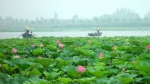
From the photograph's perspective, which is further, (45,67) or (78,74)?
(45,67)

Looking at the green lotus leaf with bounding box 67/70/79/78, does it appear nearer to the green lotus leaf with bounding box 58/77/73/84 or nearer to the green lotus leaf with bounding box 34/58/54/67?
the green lotus leaf with bounding box 58/77/73/84

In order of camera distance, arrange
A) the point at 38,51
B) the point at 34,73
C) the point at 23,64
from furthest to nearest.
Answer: the point at 38,51, the point at 23,64, the point at 34,73

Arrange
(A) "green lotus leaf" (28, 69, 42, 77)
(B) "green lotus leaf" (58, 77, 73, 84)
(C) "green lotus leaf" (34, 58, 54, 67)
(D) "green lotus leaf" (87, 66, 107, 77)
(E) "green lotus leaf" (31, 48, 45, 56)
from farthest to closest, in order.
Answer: (E) "green lotus leaf" (31, 48, 45, 56)
(C) "green lotus leaf" (34, 58, 54, 67)
(A) "green lotus leaf" (28, 69, 42, 77)
(D) "green lotus leaf" (87, 66, 107, 77)
(B) "green lotus leaf" (58, 77, 73, 84)

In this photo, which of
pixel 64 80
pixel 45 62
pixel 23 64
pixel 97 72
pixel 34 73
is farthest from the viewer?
pixel 45 62

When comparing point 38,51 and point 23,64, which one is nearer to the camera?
point 23,64

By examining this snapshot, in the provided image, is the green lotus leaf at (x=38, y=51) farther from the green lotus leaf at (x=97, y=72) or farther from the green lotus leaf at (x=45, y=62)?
the green lotus leaf at (x=97, y=72)

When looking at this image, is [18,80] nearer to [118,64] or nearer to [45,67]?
[45,67]

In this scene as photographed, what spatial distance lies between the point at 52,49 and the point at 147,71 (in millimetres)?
1903

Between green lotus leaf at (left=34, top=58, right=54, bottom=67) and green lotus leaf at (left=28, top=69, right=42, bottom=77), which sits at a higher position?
green lotus leaf at (left=34, top=58, right=54, bottom=67)

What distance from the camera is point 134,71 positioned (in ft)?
6.89

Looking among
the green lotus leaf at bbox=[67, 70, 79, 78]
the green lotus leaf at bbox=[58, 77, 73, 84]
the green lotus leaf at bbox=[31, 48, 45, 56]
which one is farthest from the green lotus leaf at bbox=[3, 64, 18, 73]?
the green lotus leaf at bbox=[31, 48, 45, 56]

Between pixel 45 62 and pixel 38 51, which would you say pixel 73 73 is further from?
pixel 38 51

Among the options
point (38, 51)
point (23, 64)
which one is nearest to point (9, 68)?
point (23, 64)

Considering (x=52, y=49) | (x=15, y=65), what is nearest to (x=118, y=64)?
(x=15, y=65)
